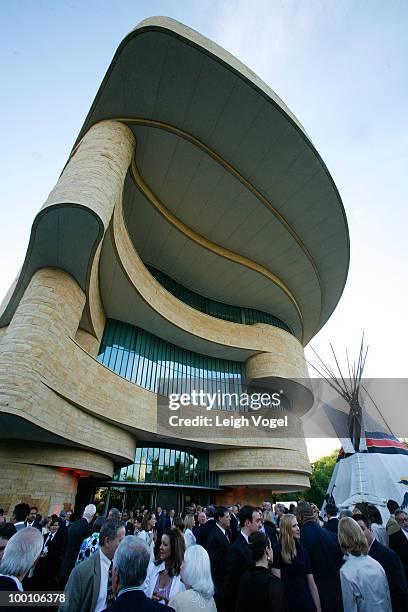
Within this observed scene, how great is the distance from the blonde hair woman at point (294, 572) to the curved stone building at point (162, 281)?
24.8 feet

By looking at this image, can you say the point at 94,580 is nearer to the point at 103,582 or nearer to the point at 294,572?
the point at 103,582

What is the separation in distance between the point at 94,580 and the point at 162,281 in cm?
1880

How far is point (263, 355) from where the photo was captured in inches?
802

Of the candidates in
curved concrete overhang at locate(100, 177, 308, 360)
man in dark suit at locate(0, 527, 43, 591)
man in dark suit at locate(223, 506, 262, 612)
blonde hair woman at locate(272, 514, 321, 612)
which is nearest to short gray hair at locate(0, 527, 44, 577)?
man in dark suit at locate(0, 527, 43, 591)

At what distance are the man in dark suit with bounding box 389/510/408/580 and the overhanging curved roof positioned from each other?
40.8 feet

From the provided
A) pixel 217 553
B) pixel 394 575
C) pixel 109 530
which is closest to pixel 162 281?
pixel 217 553

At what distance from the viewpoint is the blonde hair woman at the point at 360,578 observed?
249cm

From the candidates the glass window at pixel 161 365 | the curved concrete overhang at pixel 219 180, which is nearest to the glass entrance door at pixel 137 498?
the glass window at pixel 161 365

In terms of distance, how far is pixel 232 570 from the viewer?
9.47 feet

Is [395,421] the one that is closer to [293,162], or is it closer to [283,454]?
[283,454]

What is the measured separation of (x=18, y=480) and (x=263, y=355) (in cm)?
1495

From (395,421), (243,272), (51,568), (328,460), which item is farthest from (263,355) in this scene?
(328,460)

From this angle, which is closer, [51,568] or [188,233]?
[51,568]

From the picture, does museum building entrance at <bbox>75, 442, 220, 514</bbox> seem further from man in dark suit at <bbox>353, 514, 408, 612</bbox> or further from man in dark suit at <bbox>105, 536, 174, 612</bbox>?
man in dark suit at <bbox>105, 536, 174, 612</bbox>
